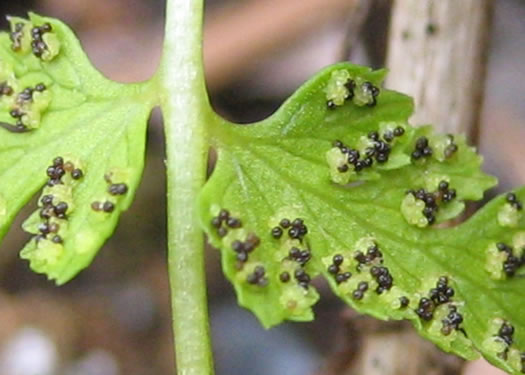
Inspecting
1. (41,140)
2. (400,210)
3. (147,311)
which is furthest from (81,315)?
(400,210)

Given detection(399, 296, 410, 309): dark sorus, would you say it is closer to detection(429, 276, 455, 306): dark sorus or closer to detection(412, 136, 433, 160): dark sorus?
detection(429, 276, 455, 306): dark sorus

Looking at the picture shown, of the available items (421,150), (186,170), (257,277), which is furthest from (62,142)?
(421,150)

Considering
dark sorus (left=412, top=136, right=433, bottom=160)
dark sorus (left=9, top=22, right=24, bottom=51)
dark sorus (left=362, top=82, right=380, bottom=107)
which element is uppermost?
dark sorus (left=9, top=22, right=24, bottom=51)

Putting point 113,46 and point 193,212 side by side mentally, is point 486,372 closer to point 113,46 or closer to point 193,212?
point 193,212

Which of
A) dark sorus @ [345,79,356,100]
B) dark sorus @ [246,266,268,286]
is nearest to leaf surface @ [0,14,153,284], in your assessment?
dark sorus @ [246,266,268,286]

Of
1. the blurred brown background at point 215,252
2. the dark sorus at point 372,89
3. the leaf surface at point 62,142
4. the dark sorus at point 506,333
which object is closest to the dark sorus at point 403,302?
the dark sorus at point 506,333

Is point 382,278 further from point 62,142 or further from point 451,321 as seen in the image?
point 62,142
